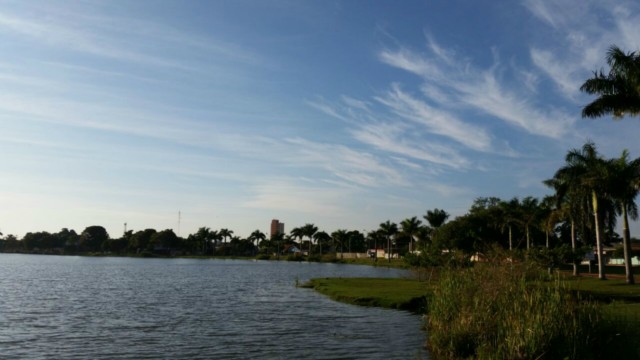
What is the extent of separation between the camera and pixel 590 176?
198ft

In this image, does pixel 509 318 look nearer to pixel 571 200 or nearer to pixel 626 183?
pixel 626 183

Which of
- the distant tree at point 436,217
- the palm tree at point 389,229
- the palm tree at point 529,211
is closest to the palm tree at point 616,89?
the palm tree at point 529,211

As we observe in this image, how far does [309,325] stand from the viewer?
36.6 metres

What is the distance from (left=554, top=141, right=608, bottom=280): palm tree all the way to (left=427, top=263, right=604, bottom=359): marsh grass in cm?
3845

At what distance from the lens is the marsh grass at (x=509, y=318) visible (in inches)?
754

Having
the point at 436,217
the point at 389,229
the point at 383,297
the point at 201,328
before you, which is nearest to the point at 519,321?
the point at 201,328

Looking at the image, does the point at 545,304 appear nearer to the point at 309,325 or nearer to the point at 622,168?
the point at 309,325

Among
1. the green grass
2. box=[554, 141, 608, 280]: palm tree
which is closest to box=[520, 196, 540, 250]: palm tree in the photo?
box=[554, 141, 608, 280]: palm tree

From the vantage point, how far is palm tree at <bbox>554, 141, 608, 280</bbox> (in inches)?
2299

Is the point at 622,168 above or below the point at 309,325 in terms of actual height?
above

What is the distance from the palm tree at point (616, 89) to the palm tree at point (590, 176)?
43.4ft

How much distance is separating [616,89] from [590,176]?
17.1 m

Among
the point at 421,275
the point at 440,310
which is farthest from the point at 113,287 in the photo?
the point at 440,310

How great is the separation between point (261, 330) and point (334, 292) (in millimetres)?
23594
